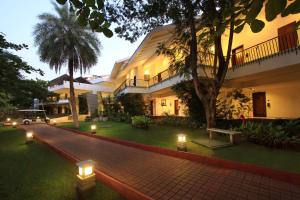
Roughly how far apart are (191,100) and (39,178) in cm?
983

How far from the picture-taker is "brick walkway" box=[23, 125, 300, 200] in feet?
13.5

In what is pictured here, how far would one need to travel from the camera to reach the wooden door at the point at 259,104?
52.2 feet

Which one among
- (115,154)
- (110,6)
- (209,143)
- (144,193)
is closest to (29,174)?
(115,154)

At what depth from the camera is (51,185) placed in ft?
15.9

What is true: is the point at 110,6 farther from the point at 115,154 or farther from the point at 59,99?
the point at 59,99

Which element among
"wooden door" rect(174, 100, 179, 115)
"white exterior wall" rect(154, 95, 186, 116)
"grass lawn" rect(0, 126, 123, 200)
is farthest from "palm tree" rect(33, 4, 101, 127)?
"wooden door" rect(174, 100, 179, 115)

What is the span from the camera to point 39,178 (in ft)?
17.5

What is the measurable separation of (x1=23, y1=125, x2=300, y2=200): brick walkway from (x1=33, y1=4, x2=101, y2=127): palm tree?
11.5 meters

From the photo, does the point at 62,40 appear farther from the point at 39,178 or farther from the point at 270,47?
the point at 270,47

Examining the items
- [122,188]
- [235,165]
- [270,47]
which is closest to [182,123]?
[270,47]

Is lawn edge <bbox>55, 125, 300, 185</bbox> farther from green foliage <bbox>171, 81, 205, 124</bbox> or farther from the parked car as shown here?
the parked car

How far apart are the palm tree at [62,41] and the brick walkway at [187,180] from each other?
11498mm

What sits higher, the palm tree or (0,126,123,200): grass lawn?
the palm tree

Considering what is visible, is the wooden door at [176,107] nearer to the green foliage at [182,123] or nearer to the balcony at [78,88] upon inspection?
the green foliage at [182,123]
